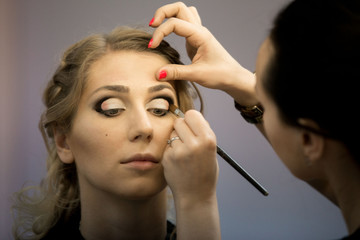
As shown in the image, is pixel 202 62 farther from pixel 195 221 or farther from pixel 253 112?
pixel 195 221

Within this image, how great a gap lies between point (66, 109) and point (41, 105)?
2.22 ft

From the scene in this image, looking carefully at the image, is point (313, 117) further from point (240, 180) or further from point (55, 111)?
point (240, 180)

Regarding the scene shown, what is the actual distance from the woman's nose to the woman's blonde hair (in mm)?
215

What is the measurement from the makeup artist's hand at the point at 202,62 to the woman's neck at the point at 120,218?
0.43 metres

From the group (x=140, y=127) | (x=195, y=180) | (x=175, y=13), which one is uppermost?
(x=175, y=13)

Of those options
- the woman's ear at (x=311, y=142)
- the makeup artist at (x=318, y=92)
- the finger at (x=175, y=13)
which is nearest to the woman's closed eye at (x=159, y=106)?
the finger at (x=175, y=13)

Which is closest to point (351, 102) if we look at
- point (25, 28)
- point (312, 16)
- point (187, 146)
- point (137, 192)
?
point (312, 16)

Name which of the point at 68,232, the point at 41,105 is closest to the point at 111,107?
the point at 68,232

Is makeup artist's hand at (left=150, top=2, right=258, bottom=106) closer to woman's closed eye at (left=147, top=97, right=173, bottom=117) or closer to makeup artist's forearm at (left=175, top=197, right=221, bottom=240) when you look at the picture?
woman's closed eye at (left=147, top=97, right=173, bottom=117)

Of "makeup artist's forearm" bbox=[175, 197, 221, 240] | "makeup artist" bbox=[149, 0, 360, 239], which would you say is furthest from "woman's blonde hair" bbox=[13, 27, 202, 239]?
"makeup artist" bbox=[149, 0, 360, 239]

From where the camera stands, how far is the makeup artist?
2.46 ft

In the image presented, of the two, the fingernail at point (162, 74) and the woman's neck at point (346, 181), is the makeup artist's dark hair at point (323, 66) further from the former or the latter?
the fingernail at point (162, 74)

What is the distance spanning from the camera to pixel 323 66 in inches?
29.9

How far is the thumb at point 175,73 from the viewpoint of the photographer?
4.20ft
